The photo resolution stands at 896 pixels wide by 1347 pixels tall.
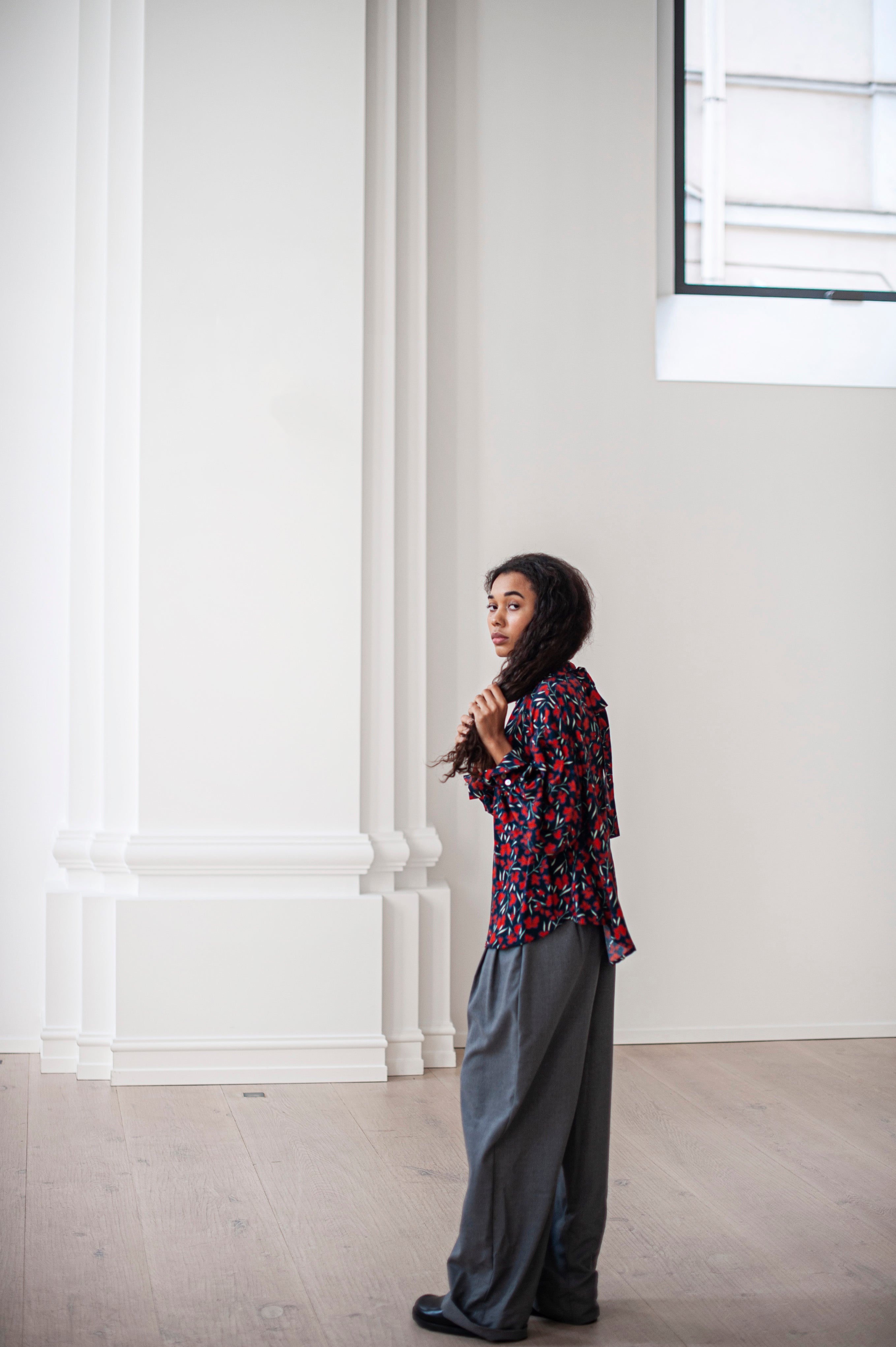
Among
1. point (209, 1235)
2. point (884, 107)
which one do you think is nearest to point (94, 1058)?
point (209, 1235)

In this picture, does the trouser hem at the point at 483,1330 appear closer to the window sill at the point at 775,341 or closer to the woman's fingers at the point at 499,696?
the woman's fingers at the point at 499,696

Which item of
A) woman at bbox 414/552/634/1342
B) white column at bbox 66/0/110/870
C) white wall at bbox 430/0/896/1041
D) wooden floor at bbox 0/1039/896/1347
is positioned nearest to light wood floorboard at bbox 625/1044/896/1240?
wooden floor at bbox 0/1039/896/1347

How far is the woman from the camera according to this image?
2082mm

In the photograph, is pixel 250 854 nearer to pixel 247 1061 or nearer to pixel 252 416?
pixel 247 1061

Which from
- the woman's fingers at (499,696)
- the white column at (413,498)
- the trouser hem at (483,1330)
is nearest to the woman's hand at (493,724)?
the woman's fingers at (499,696)

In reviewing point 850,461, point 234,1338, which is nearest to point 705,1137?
point 234,1338

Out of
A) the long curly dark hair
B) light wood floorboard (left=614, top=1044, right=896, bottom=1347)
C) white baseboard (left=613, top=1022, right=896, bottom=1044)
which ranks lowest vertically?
white baseboard (left=613, top=1022, right=896, bottom=1044)

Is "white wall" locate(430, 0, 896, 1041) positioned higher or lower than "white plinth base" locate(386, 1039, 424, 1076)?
higher

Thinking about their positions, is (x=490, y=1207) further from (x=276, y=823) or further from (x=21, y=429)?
(x=21, y=429)

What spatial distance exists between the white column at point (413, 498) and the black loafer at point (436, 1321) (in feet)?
6.13

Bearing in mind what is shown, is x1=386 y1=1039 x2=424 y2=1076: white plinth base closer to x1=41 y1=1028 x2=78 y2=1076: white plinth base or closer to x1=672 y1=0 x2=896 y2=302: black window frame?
x1=41 y1=1028 x2=78 y2=1076: white plinth base

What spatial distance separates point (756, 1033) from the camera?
14.5 feet

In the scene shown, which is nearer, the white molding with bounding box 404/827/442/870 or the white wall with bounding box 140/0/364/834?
the white wall with bounding box 140/0/364/834

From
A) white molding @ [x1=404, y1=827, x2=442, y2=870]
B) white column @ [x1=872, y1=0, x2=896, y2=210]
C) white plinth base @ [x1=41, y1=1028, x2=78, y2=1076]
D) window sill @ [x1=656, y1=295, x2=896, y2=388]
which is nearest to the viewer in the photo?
white plinth base @ [x1=41, y1=1028, x2=78, y2=1076]
